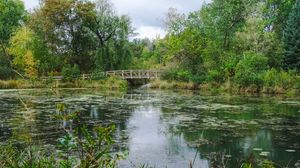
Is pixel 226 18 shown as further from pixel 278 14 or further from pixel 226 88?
pixel 278 14

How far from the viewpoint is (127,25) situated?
144ft

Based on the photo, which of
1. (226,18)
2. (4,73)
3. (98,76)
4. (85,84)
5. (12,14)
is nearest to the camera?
(85,84)

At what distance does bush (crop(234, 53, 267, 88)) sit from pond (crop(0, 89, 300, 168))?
32.3 ft

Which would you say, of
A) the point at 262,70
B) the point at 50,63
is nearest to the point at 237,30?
the point at 262,70

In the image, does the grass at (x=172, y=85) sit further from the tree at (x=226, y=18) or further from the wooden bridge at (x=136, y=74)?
the tree at (x=226, y=18)

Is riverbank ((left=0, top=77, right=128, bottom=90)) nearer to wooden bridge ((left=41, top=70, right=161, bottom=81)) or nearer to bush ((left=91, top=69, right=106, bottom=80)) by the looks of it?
bush ((left=91, top=69, right=106, bottom=80))

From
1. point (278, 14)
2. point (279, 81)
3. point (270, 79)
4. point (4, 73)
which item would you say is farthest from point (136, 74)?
point (278, 14)

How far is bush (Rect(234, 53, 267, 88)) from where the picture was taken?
30.7 meters

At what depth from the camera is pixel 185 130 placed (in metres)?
13.2

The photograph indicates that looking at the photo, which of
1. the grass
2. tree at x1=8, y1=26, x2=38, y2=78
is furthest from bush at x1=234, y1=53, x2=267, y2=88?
tree at x1=8, y1=26, x2=38, y2=78

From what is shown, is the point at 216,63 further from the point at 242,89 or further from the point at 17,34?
the point at 17,34

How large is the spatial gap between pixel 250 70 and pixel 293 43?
8387 millimetres

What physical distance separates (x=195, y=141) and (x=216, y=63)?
83.6 feet

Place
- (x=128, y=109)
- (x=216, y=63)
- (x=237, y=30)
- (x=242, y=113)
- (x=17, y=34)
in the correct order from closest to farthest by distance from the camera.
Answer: (x=242, y=113) → (x=128, y=109) → (x=216, y=63) → (x=237, y=30) → (x=17, y=34)
